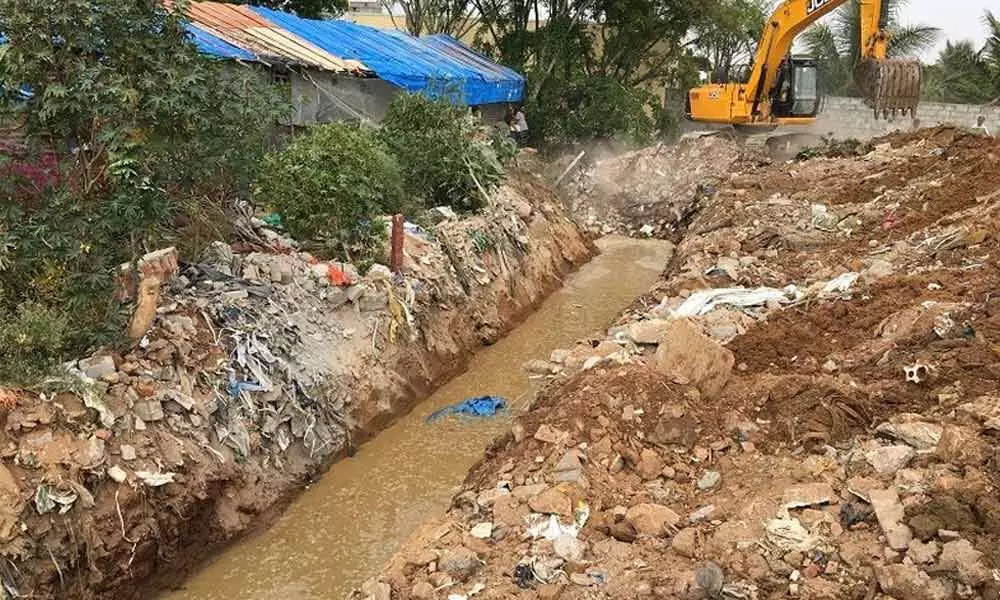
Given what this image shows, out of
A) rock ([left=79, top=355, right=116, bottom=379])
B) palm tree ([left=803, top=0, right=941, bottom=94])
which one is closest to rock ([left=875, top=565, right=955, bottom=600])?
rock ([left=79, top=355, right=116, bottom=379])

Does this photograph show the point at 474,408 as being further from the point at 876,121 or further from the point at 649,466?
the point at 876,121

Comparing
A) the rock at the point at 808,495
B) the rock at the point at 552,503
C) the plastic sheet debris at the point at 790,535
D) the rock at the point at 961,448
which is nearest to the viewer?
the plastic sheet debris at the point at 790,535

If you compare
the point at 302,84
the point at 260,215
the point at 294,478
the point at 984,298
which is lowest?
the point at 294,478

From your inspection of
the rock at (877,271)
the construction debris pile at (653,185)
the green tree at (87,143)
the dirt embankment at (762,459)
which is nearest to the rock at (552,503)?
the dirt embankment at (762,459)

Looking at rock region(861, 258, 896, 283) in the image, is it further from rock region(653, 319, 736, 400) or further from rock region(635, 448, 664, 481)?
rock region(635, 448, 664, 481)

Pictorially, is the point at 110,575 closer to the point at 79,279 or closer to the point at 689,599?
the point at 79,279

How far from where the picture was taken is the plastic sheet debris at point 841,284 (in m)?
9.07

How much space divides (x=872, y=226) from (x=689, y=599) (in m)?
9.31

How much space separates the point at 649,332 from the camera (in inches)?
320

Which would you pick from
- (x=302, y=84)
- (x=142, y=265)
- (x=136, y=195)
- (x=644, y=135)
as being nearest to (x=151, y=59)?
(x=136, y=195)

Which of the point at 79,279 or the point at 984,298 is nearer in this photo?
the point at 79,279

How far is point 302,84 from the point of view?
13.6 metres

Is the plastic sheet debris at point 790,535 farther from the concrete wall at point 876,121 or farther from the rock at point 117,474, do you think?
the concrete wall at point 876,121

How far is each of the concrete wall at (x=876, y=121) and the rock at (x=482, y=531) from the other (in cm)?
1820
